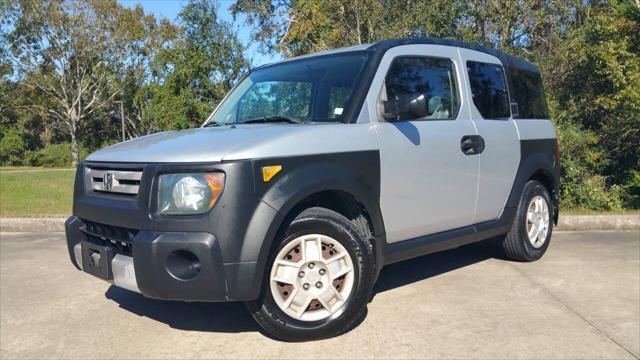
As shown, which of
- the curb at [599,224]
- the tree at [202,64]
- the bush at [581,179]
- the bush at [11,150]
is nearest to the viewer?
the curb at [599,224]

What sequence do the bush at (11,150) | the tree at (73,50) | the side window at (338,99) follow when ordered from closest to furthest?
1. the side window at (338,99)
2. the tree at (73,50)
3. the bush at (11,150)

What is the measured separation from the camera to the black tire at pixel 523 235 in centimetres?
501

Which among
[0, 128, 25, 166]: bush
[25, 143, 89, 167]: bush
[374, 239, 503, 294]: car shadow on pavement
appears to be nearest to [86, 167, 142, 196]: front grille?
[374, 239, 503, 294]: car shadow on pavement

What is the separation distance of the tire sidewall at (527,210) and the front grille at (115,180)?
11.5ft

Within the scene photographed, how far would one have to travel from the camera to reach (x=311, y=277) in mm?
3316

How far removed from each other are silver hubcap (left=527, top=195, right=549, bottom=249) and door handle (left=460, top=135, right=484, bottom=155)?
115 centimetres

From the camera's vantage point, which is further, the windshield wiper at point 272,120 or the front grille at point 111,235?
the windshield wiper at point 272,120

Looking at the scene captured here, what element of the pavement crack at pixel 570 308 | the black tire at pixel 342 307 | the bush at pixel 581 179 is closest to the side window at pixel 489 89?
the pavement crack at pixel 570 308

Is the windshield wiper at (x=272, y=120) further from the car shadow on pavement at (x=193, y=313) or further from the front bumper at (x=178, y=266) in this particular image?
the car shadow on pavement at (x=193, y=313)

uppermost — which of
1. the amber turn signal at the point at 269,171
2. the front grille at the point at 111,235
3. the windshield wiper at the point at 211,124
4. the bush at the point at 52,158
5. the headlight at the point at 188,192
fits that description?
the windshield wiper at the point at 211,124

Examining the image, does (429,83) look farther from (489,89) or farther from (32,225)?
(32,225)

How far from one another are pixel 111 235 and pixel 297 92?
1737 millimetres

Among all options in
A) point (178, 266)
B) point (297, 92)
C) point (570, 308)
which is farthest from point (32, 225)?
point (570, 308)

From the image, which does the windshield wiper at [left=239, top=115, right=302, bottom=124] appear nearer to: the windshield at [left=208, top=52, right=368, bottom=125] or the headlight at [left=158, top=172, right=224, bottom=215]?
the windshield at [left=208, top=52, right=368, bottom=125]
